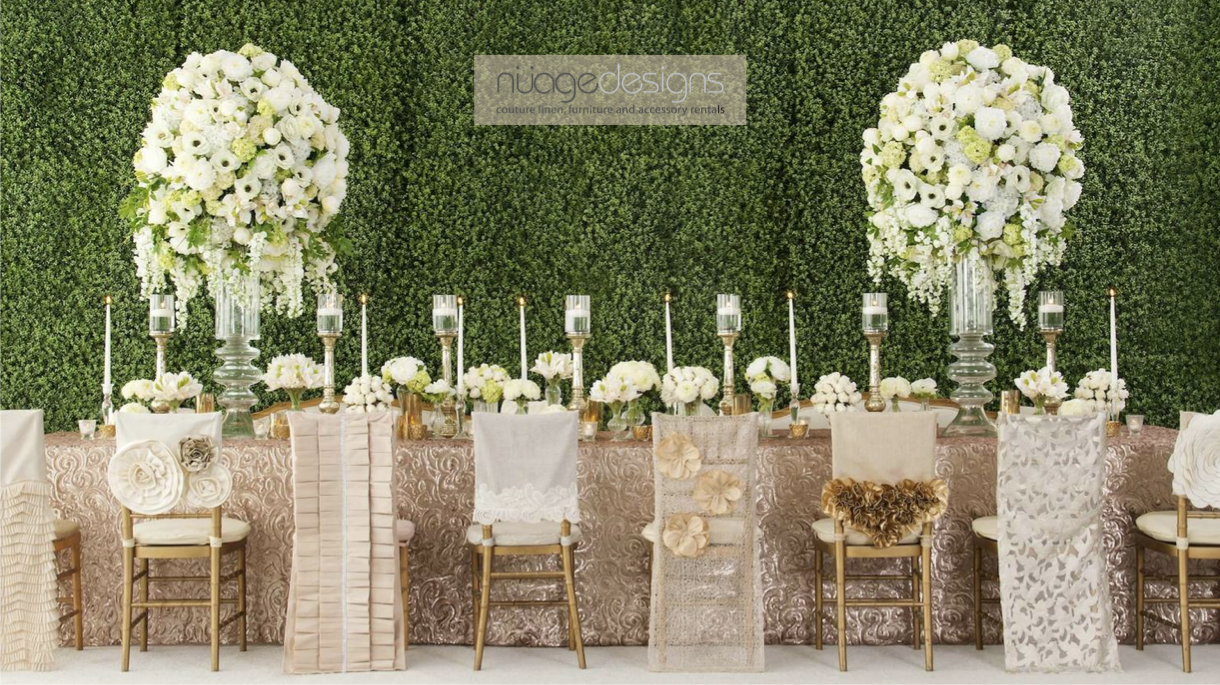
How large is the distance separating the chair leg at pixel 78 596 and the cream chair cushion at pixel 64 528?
0.14 ft

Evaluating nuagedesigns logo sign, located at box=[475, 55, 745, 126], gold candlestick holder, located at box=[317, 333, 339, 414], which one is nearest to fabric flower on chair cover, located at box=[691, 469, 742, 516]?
gold candlestick holder, located at box=[317, 333, 339, 414]

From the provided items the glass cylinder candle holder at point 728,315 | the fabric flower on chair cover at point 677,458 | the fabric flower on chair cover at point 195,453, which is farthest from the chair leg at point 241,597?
the glass cylinder candle holder at point 728,315

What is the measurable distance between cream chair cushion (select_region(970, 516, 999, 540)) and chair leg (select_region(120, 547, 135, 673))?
3.29 metres

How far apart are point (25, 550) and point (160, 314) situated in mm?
1185

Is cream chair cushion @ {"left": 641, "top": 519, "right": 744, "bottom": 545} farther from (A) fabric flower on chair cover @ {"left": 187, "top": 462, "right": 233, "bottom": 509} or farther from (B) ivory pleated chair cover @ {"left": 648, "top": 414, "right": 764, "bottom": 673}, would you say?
(A) fabric flower on chair cover @ {"left": 187, "top": 462, "right": 233, "bottom": 509}

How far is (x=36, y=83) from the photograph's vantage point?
22.0 feet

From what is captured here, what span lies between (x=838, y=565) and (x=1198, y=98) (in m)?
4.22

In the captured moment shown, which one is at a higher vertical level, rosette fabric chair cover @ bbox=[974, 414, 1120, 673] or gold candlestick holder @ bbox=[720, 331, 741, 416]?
gold candlestick holder @ bbox=[720, 331, 741, 416]

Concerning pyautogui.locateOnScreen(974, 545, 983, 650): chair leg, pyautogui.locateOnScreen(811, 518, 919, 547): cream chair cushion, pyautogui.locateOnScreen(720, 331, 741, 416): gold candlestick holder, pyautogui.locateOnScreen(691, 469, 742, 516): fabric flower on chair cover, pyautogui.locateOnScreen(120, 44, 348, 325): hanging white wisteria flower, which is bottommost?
pyautogui.locateOnScreen(974, 545, 983, 650): chair leg

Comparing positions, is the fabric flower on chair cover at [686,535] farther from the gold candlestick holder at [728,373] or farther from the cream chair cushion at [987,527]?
the cream chair cushion at [987,527]

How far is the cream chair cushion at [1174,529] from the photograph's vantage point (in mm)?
4215

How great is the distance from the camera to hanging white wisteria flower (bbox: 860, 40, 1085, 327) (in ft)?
15.5

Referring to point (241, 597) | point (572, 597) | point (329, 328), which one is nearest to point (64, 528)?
point (241, 597)

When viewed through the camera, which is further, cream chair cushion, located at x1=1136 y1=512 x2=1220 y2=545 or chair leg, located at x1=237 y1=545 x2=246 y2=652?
chair leg, located at x1=237 y1=545 x2=246 y2=652
